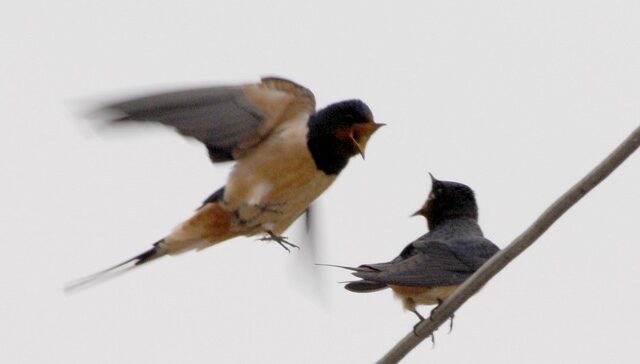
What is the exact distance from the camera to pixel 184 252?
5.09 metres

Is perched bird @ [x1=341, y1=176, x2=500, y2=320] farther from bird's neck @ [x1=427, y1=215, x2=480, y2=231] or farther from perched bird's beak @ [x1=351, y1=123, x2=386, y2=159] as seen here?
perched bird's beak @ [x1=351, y1=123, x2=386, y2=159]

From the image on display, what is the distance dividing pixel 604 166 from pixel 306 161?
210cm

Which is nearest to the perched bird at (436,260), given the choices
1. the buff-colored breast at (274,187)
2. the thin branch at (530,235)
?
the buff-colored breast at (274,187)

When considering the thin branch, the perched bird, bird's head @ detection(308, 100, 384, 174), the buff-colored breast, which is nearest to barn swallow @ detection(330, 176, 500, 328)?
the perched bird

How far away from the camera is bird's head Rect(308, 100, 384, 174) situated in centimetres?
507

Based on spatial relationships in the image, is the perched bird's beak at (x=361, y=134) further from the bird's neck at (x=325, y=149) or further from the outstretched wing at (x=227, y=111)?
the outstretched wing at (x=227, y=111)

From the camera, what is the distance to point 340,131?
5133 mm

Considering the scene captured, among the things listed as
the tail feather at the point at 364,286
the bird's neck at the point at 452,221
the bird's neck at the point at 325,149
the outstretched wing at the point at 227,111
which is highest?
the outstretched wing at the point at 227,111

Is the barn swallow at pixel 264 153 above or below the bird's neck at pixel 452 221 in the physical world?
above

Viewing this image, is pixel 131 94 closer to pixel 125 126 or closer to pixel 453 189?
pixel 125 126

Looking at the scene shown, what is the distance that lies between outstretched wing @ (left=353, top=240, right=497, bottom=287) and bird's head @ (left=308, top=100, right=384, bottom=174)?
0.48 m

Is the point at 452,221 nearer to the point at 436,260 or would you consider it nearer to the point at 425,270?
the point at 436,260

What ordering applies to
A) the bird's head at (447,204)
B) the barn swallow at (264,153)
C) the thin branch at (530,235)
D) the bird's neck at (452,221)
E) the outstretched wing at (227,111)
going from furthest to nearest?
the bird's head at (447,204), the bird's neck at (452,221), the barn swallow at (264,153), the outstretched wing at (227,111), the thin branch at (530,235)

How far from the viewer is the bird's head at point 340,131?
507cm
